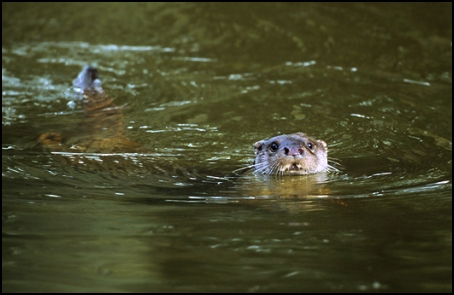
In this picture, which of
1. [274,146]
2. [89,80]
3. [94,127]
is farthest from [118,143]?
[89,80]

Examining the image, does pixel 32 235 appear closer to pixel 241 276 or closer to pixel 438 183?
pixel 241 276

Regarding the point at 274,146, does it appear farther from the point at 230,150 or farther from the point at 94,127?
the point at 94,127

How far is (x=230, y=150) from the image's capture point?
5484 millimetres

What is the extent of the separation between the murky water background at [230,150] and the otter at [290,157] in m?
0.12

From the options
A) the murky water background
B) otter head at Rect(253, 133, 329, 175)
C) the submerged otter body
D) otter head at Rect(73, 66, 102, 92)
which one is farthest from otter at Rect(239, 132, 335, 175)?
otter head at Rect(73, 66, 102, 92)

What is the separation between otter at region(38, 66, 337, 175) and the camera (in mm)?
4887

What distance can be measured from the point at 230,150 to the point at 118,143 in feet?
2.59

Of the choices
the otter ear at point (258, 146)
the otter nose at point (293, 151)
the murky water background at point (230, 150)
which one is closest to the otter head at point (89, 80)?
the murky water background at point (230, 150)

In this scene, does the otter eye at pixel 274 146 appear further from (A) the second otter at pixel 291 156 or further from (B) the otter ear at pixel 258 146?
(B) the otter ear at pixel 258 146

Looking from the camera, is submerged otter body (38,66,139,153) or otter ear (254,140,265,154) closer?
otter ear (254,140,265,154)

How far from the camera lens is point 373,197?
13.5ft

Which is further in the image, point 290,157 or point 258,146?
point 258,146

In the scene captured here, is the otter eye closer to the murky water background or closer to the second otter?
the second otter

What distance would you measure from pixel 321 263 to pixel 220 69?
5.01m
